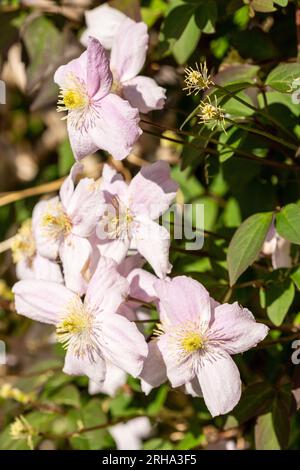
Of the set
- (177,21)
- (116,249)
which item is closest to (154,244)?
(116,249)

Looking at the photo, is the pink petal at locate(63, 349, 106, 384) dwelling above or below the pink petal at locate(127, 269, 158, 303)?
below

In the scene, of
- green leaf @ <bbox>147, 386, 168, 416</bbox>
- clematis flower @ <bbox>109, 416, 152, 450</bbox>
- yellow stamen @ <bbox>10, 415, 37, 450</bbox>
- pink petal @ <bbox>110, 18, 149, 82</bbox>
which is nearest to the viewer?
pink petal @ <bbox>110, 18, 149, 82</bbox>

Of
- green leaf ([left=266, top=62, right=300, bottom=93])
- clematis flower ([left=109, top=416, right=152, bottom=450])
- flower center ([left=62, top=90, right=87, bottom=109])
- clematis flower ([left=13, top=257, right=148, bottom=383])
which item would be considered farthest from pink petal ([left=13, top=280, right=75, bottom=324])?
clematis flower ([left=109, top=416, right=152, bottom=450])

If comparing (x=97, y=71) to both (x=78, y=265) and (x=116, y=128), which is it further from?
(x=78, y=265)

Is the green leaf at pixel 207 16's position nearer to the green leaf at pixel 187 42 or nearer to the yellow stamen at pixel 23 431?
the green leaf at pixel 187 42

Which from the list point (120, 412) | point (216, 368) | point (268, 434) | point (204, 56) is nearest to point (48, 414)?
point (120, 412)

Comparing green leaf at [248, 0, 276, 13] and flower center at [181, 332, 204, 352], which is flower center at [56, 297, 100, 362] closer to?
flower center at [181, 332, 204, 352]

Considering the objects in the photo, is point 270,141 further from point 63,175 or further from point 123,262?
point 63,175
